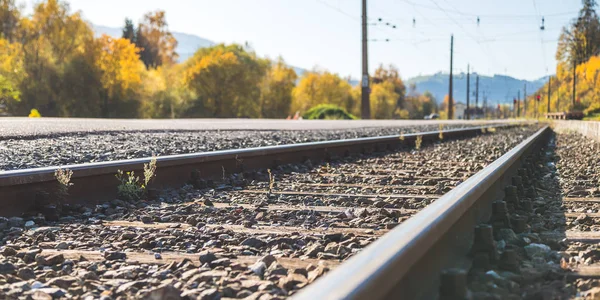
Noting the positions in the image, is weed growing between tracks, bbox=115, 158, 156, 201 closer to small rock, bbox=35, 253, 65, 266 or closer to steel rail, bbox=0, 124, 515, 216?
steel rail, bbox=0, 124, 515, 216

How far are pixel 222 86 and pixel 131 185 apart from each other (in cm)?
6755

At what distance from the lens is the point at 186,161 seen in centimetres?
573

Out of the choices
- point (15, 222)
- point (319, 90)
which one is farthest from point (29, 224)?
point (319, 90)

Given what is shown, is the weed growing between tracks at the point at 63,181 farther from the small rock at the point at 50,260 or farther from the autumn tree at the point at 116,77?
the autumn tree at the point at 116,77

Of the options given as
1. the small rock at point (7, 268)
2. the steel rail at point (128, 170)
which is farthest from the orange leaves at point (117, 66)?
the small rock at point (7, 268)

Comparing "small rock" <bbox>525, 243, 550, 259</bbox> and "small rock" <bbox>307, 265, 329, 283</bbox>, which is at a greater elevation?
"small rock" <bbox>307, 265, 329, 283</bbox>

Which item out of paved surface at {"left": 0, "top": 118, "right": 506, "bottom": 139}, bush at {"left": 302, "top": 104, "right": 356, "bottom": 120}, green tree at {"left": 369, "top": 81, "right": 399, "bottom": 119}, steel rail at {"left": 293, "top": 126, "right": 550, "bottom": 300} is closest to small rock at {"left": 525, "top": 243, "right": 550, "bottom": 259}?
steel rail at {"left": 293, "top": 126, "right": 550, "bottom": 300}

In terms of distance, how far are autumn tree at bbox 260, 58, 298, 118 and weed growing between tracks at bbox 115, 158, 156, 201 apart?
73.9 meters

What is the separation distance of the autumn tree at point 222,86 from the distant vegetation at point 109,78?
0.35ft

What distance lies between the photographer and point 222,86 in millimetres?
71562

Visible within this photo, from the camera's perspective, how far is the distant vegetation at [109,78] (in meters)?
52.3

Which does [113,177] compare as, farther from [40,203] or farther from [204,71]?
[204,71]

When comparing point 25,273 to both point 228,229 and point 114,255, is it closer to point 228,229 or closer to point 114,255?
point 114,255

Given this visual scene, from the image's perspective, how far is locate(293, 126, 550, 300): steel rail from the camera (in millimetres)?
1609
